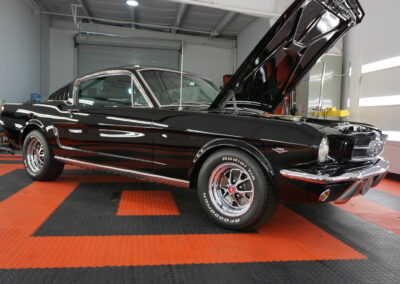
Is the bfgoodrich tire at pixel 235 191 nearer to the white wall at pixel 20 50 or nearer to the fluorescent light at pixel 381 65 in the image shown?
the fluorescent light at pixel 381 65

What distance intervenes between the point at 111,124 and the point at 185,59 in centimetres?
1065

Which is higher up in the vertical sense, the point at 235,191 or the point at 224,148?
the point at 224,148

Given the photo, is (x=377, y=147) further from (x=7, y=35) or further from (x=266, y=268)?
(x=7, y=35)

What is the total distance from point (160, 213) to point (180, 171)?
1.53 feet

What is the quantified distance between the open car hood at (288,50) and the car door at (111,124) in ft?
2.17

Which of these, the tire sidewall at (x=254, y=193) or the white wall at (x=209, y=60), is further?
the white wall at (x=209, y=60)

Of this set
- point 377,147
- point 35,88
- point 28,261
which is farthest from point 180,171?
point 35,88

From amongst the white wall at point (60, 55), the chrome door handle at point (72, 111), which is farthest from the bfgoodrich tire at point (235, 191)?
the white wall at point (60, 55)

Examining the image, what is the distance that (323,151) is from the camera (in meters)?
2.10

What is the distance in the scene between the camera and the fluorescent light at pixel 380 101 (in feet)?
16.8

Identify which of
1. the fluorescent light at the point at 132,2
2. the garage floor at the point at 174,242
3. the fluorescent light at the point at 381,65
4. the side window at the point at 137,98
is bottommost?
the garage floor at the point at 174,242

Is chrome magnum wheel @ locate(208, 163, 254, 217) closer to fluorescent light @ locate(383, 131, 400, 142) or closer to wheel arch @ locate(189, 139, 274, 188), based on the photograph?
wheel arch @ locate(189, 139, 274, 188)

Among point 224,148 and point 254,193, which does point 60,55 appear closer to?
point 224,148

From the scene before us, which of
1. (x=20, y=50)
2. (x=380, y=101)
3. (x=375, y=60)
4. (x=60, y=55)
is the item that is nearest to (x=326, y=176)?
(x=380, y=101)
